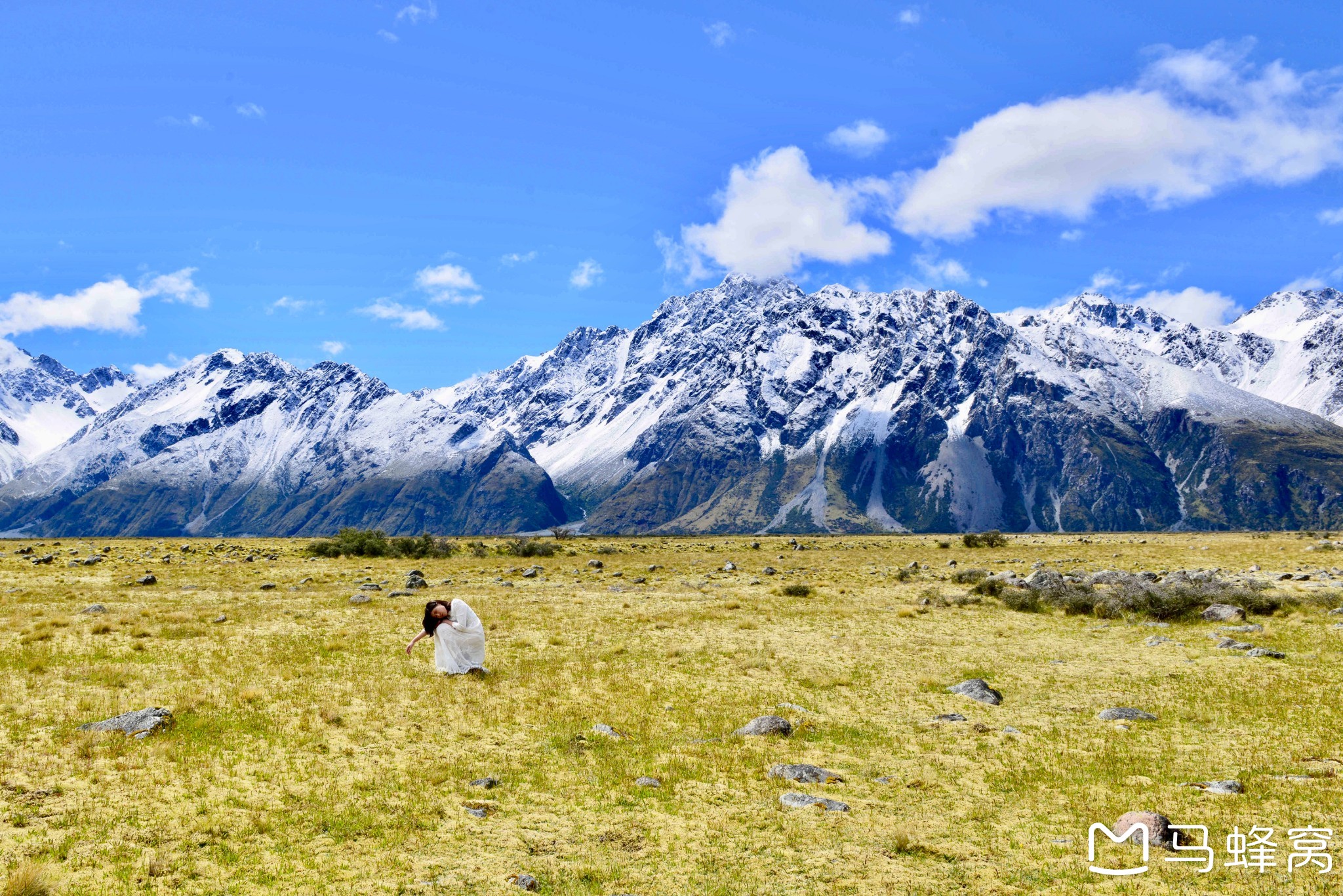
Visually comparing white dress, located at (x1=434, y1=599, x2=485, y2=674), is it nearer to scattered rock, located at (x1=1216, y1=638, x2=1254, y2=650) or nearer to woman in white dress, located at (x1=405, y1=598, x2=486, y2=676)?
woman in white dress, located at (x1=405, y1=598, x2=486, y2=676)

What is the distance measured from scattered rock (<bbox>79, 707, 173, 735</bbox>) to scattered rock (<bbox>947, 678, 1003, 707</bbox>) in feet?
66.1

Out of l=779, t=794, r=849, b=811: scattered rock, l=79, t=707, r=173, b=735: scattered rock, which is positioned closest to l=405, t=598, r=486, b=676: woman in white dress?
l=79, t=707, r=173, b=735: scattered rock

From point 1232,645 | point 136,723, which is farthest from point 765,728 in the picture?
point 1232,645

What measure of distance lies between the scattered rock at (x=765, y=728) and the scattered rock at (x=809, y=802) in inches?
161

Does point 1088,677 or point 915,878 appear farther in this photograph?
point 1088,677

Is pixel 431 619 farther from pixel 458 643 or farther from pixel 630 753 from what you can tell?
pixel 630 753

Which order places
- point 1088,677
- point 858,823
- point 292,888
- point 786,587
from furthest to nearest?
point 786,587 < point 1088,677 < point 858,823 < point 292,888

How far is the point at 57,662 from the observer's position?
76.1 ft

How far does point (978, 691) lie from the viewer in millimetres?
22375

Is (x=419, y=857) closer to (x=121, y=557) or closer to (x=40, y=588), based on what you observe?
(x=40, y=588)

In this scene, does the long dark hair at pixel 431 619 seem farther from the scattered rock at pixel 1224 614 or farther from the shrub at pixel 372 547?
the shrub at pixel 372 547

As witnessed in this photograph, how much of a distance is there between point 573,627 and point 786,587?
17.7m

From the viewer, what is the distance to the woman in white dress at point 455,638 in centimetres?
2375

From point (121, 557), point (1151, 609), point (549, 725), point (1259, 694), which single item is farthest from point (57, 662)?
point (121, 557)
